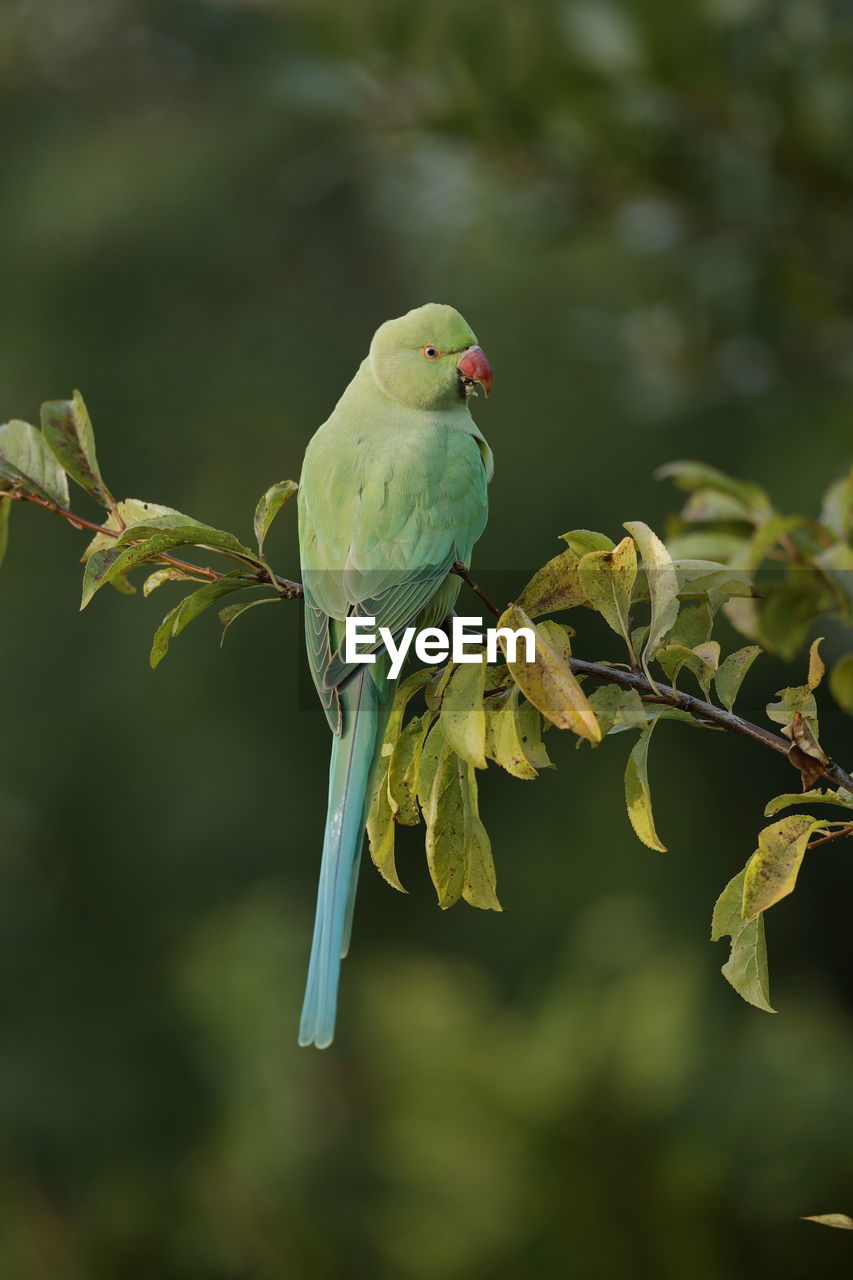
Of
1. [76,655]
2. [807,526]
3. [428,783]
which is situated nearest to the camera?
[428,783]

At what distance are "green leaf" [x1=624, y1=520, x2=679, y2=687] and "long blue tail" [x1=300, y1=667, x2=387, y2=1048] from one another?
40 centimetres

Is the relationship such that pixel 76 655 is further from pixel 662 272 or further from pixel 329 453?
pixel 329 453

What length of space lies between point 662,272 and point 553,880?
340 centimetres

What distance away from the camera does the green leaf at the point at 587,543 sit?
133cm

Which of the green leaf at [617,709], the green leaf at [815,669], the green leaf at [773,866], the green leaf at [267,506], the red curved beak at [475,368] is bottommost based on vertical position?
the green leaf at [773,866]

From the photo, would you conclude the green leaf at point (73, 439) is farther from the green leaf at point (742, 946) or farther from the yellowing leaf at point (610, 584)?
the green leaf at point (742, 946)

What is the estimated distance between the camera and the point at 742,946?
Result: 1.24 metres

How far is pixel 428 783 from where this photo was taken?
4.28 feet

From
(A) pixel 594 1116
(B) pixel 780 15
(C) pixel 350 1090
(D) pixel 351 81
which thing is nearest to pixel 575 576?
(B) pixel 780 15

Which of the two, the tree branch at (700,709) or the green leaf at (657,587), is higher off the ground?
the green leaf at (657,587)

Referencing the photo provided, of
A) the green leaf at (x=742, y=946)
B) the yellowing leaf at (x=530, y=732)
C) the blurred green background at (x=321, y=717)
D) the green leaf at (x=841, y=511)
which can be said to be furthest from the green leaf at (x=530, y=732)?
the blurred green background at (x=321, y=717)

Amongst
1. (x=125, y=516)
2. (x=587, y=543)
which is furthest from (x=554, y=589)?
(x=125, y=516)

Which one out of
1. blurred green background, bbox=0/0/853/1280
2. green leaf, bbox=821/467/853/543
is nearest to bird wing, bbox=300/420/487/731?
green leaf, bbox=821/467/853/543

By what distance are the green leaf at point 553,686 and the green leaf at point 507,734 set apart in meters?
0.06
